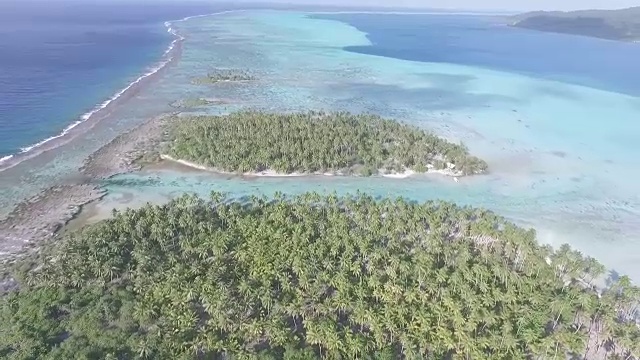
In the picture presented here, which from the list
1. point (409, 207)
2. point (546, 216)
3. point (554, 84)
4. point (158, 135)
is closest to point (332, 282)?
point (409, 207)

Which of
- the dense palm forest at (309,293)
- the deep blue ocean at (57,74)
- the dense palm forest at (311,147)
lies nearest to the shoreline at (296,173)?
the dense palm forest at (311,147)

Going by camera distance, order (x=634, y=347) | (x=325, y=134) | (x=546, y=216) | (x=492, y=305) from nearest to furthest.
Result: (x=634, y=347) → (x=492, y=305) → (x=546, y=216) → (x=325, y=134)

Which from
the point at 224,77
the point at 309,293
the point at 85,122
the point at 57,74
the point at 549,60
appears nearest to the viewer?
the point at 309,293

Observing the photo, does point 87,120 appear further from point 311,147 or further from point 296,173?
point 296,173

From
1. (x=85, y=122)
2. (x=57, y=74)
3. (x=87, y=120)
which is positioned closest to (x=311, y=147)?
(x=85, y=122)

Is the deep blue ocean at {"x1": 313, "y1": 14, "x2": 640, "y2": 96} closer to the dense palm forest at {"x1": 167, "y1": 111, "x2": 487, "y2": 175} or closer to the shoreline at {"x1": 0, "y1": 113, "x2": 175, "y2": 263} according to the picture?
the dense palm forest at {"x1": 167, "y1": 111, "x2": 487, "y2": 175}

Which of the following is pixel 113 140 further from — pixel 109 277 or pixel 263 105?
pixel 109 277

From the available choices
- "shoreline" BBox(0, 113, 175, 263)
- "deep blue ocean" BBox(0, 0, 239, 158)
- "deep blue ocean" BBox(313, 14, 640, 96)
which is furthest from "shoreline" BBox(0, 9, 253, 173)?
"deep blue ocean" BBox(313, 14, 640, 96)
